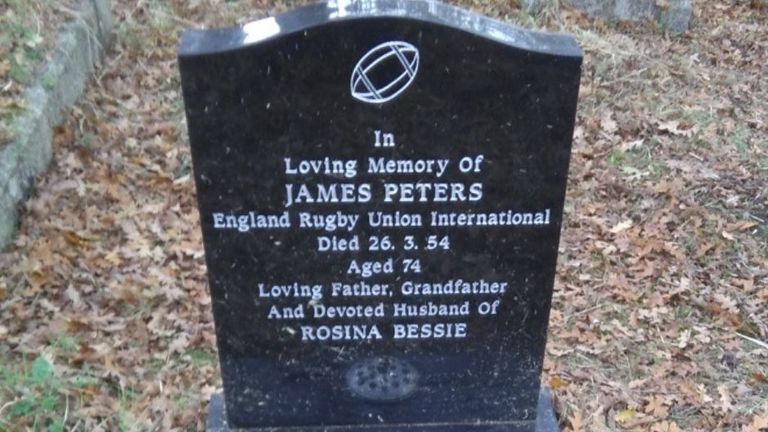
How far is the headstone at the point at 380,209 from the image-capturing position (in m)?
2.55

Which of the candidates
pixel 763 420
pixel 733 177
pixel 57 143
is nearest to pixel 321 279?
pixel 763 420

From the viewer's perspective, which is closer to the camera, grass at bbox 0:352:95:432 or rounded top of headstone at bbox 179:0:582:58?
rounded top of headstone at bbox 179:0:582:58

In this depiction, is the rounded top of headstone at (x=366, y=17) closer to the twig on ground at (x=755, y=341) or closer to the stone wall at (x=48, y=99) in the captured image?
the twig on ground at (x=755, y=341)

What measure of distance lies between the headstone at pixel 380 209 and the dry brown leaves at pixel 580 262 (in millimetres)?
705

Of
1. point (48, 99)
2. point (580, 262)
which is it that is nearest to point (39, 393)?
point (48, 99)

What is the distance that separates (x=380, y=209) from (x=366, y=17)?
0.65 m

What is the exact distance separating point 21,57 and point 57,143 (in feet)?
2.18

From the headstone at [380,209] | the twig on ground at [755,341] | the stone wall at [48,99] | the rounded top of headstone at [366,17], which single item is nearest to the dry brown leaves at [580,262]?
the twig on ground at [755,341]

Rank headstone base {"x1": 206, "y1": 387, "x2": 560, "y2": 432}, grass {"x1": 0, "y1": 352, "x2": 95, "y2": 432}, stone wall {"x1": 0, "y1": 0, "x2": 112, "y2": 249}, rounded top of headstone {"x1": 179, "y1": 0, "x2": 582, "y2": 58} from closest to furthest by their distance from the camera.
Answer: rounded top of headstone {"x1": 179, "y1": 0, "x2": 582, "y2": 58} → headstone base {"x1": 206, "y1": 387, "x2": 560, "y2": 432} → grass {"x1": 0, "y1": 352, "x2": 95, "y2": 432} → stone wall {"x1": 0, "y1": 0, "x2": 112, "y2": 249}

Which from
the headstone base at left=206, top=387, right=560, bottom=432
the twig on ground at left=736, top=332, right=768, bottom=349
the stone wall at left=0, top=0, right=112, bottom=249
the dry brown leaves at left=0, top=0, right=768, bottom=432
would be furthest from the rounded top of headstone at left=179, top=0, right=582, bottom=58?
the stone wall at left=0, top=0, right=112, bottom=249

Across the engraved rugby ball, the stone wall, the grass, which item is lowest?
the grass

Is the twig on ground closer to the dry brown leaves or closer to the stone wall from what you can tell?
the dry brown leaves

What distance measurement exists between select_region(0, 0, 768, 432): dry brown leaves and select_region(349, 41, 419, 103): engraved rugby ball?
1.80 meters

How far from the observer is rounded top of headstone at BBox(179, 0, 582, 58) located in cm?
251
